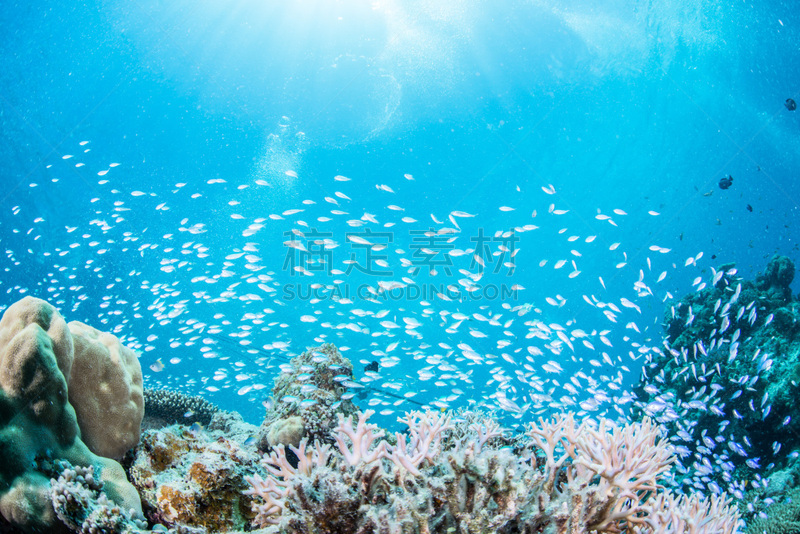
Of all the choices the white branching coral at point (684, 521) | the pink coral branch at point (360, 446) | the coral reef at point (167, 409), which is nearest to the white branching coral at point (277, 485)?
the pink coral branch at point (360, 446)

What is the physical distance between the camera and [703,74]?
3122 centimetres

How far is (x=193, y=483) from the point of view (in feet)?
11.1

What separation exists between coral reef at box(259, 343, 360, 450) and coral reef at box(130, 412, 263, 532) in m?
1.42

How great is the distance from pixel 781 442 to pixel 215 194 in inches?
1845

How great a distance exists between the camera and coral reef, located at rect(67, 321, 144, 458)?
12.1 feet

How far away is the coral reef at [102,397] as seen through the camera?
3701 mm

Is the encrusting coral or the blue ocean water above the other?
the blue ocean water

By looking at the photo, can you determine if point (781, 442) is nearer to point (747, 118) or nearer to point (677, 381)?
point (677, 381)

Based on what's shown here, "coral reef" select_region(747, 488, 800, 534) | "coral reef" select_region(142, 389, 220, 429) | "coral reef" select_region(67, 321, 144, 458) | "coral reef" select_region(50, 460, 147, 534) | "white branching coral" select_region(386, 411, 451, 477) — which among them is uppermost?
"coral reef" select_region(142, 389, 220, 429)

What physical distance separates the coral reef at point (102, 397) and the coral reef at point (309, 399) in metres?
1.86

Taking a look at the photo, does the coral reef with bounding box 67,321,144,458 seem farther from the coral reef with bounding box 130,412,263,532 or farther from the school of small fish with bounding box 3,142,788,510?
the school of small fish with bounding box 3,142,788,510

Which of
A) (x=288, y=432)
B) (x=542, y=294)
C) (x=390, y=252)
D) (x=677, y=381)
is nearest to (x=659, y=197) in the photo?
(x=542, y=294)

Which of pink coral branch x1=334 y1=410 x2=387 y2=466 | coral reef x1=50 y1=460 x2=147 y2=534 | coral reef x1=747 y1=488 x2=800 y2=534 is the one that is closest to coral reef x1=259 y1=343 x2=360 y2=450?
coral reef x1=50 y1=460 x2=147 y2=534

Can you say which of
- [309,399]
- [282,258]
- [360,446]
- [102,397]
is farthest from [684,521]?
[282,258]
